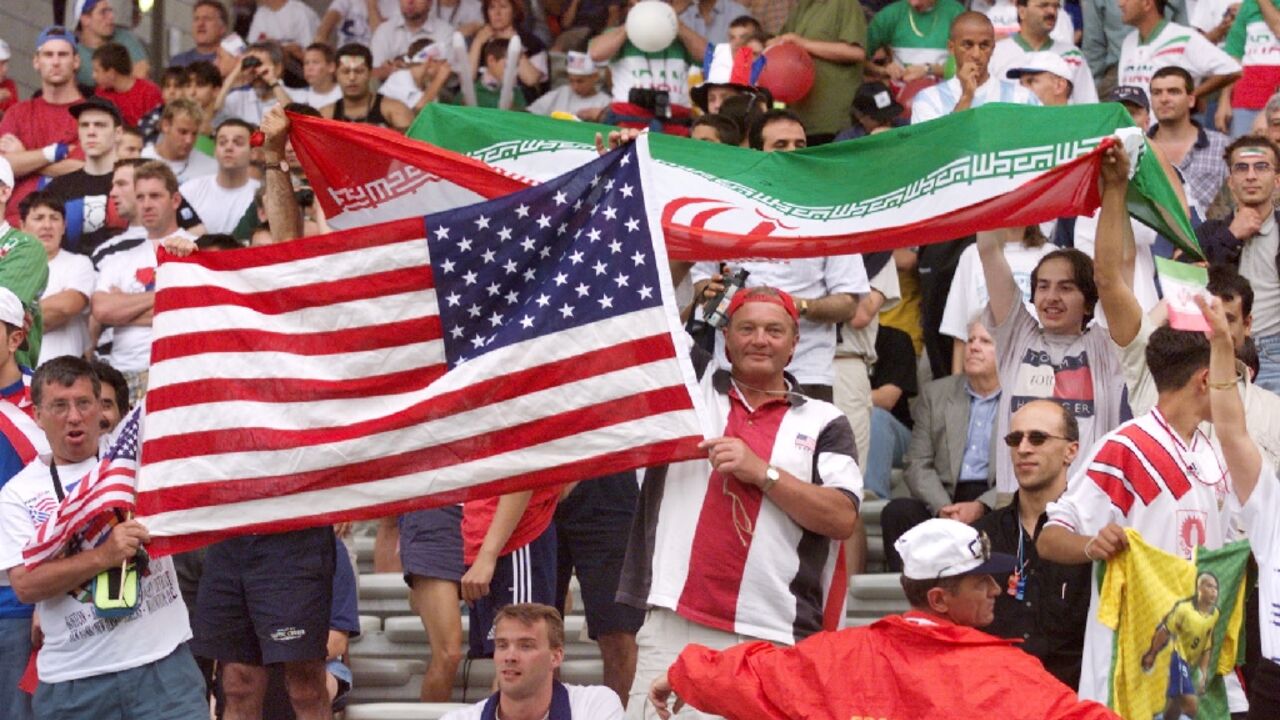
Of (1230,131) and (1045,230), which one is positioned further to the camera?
(1230,131)

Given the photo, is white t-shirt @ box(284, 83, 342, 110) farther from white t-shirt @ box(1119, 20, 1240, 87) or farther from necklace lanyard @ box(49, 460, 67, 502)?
necklace lanyard @ box(49, 460, 67, 502)

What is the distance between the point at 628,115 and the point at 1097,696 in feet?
26.8

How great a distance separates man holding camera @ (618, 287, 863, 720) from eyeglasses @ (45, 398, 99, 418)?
2.17 metres

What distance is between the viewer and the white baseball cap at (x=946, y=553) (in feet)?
21.0

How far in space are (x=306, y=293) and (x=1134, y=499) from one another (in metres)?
3.00

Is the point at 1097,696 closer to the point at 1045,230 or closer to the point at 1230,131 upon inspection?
the point at 1045,230

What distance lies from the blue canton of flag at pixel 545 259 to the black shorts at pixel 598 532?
1.62 m

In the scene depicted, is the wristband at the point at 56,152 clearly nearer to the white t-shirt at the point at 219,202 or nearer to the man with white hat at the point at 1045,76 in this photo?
the white t-shirt at the point at 219,202

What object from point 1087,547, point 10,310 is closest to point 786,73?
point 10,310

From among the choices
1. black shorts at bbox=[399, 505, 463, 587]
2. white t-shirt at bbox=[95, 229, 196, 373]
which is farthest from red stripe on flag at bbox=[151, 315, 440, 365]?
white t-shirt at bbox=[95, 229, 196, 373]

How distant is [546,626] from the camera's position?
25.6 feet

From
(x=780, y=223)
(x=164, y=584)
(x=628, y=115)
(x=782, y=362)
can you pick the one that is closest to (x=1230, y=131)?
(x=628, y=115)

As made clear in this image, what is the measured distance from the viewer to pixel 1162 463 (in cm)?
725

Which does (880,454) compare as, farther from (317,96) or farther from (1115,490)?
(317,96)
